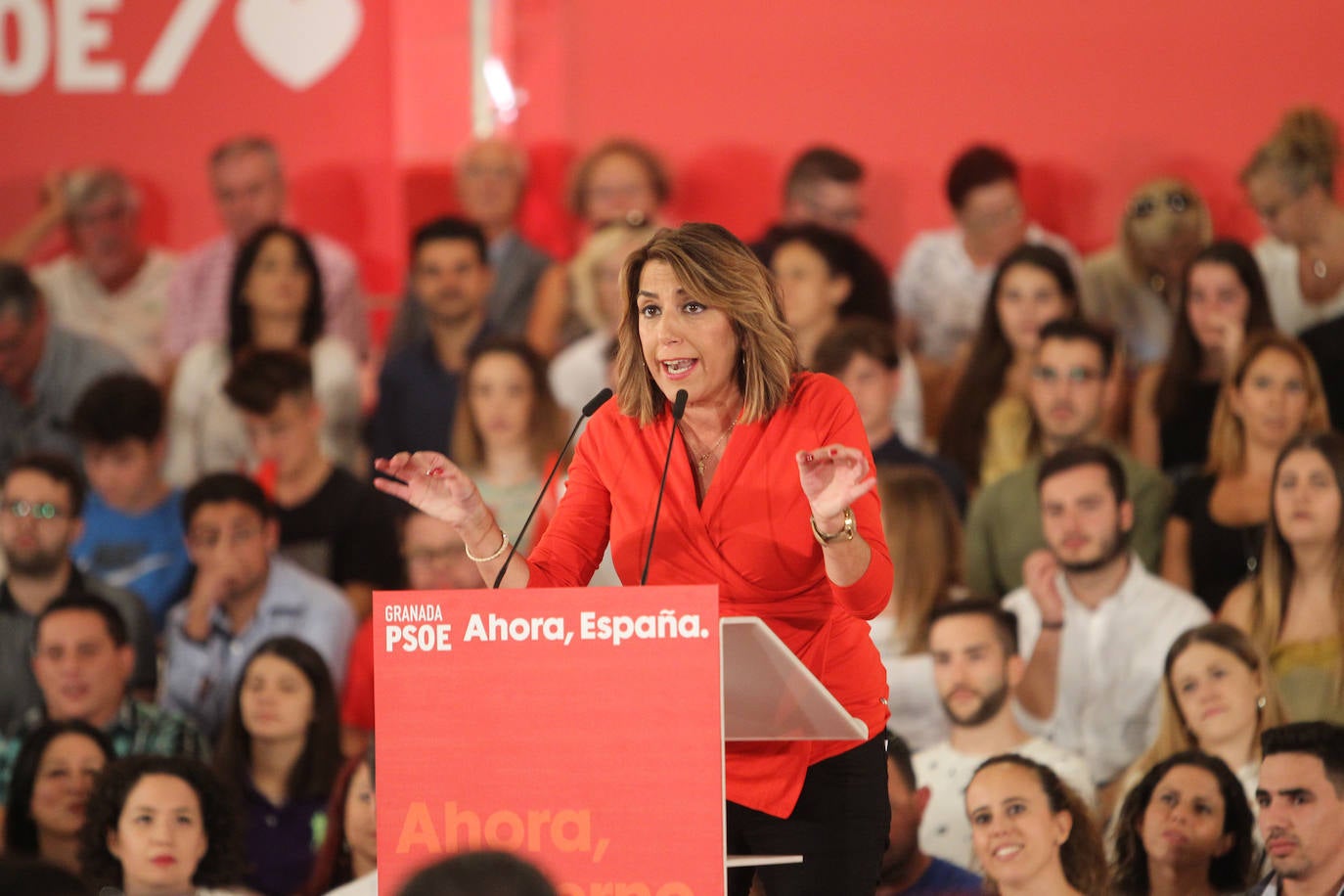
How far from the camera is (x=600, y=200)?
627 centimetres

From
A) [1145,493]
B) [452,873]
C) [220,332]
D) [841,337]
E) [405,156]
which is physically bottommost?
[452,873]

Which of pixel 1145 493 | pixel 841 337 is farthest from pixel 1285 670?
pixel 841 337

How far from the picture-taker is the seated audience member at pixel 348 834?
4098 mm

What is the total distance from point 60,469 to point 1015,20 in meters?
3.86

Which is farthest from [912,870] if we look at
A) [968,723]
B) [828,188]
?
[828,188]

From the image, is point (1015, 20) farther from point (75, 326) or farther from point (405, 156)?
point (75, 326)

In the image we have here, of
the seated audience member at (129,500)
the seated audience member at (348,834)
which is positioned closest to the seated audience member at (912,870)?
the seated audience member at (348,834)

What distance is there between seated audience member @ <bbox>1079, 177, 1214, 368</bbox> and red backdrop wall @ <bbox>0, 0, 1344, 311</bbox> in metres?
0.87

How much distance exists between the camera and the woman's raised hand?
240 cm

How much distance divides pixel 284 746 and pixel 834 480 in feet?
9.04

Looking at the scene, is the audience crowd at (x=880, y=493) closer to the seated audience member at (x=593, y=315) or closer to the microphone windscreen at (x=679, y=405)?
→ the seated audience member at (x=593, y=315)

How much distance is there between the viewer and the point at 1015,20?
22.5ft

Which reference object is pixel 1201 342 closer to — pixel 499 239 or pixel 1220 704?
pixel 1220 704

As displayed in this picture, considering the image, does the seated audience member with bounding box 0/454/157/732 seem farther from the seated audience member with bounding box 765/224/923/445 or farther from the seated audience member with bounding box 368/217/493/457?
the seated audience member with bounding box 765/224/923/445
